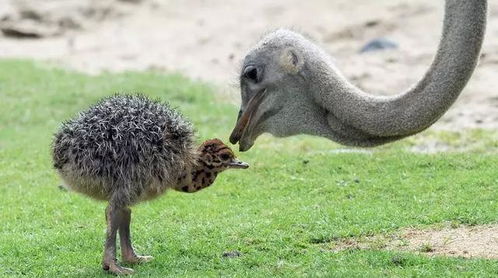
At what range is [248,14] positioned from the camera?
19938 millimetres

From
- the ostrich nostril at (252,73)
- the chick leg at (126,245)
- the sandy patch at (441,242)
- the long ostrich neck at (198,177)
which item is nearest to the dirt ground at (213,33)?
the sandy patch at (441,242)

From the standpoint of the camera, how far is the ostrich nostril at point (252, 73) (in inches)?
279

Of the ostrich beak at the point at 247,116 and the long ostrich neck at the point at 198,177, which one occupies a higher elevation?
the ostrich beak at the point at 247,116

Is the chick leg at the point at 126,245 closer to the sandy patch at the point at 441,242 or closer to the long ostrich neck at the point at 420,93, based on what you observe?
the sandy patch at the point at 441,242

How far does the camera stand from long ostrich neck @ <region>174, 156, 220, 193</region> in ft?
25.1

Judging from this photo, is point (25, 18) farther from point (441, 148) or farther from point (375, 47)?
point (441, 148)

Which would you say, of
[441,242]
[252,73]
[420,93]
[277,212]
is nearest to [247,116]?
[252,73]

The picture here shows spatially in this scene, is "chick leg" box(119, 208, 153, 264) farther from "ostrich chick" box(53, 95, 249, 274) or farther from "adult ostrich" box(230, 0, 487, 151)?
"adult ostrich" box(230, 0, 487, 151)

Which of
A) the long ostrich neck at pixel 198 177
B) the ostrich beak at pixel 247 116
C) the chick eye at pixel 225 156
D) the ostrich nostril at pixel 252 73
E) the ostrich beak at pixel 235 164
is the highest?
the ostrich nostril at pixel 252 73

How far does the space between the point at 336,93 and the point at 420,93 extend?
21.3 inches

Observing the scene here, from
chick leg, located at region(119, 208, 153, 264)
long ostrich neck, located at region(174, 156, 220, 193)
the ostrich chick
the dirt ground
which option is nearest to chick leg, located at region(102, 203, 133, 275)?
the ostrich chick

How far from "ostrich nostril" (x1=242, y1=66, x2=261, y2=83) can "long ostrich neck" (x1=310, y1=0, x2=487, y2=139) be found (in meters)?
0.39

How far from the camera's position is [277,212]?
8.85m

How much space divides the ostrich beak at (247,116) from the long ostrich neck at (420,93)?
1.39ft
